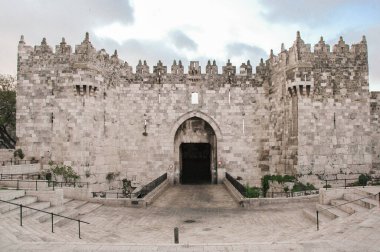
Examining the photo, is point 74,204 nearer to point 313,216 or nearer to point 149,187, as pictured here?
point 149,187

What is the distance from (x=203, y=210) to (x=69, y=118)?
11.1 metres

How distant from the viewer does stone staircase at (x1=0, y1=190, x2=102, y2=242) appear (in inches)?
452

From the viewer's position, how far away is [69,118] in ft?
78.7

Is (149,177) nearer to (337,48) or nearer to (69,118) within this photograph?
(69,118)

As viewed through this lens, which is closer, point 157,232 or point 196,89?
point 157,232

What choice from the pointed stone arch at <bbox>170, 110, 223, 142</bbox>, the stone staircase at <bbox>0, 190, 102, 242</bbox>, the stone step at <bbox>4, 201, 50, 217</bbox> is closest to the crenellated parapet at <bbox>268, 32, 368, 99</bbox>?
the pointed stone arch at <bbox>170, 110, 223, 142</bbox>

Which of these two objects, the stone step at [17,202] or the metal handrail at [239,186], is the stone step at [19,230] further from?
the metal handrail at [239,186]

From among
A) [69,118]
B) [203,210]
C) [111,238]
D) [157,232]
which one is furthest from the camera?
[69,118]

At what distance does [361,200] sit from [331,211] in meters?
1.27

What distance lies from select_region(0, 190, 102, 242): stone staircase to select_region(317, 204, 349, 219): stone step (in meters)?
9.98

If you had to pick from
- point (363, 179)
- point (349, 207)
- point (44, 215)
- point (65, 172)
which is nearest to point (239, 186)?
point (349, 207)

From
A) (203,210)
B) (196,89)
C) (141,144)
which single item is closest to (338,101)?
(196,89)

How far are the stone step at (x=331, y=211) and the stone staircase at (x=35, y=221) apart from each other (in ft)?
32.8

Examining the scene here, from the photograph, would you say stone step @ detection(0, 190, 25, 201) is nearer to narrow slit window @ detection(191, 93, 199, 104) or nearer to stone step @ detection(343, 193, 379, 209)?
stone step @ detection(343, 193, 379, 209)
